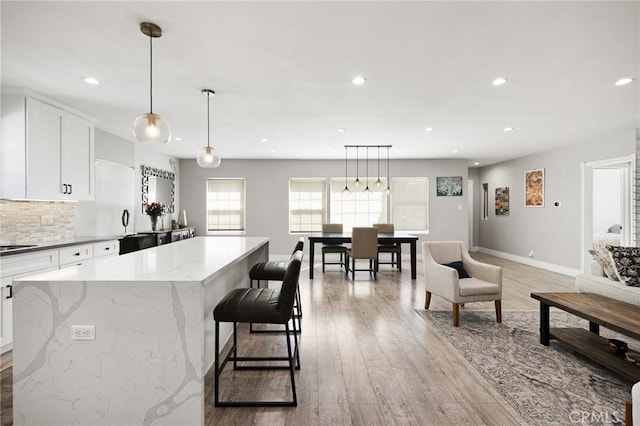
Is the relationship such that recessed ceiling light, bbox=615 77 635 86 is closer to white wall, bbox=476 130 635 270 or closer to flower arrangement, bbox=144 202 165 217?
white wall, bbox=476 130 635 270

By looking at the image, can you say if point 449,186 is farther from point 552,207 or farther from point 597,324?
point 597,324

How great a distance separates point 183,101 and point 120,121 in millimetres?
1466

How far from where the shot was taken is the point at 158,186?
6.79m

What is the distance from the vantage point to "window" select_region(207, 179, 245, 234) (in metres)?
8.04

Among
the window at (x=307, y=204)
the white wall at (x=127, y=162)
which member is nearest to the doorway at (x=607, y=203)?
the window at (x=307, y=204)

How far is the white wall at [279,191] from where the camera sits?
796 centimetres

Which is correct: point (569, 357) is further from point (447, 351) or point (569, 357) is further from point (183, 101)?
point (183, 101)

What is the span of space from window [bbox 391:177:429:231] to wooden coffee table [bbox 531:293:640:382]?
5.19 meters

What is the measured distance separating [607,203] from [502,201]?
2.32m

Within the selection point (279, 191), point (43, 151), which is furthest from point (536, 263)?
point (43, 151)

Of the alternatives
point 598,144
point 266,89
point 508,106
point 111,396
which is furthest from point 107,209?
point 598,144

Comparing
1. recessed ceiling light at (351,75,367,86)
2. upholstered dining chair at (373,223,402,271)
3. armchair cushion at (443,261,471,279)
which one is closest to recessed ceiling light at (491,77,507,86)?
recessed ceiling light at (351,75,367,86)

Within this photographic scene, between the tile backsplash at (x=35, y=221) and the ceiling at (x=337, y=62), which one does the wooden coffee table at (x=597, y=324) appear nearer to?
the ceiling at (x=337, y=62)

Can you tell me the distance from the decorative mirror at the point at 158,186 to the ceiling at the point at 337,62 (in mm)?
1579
